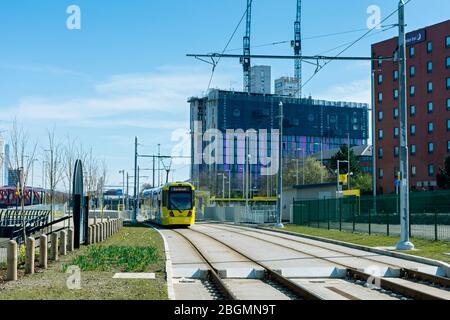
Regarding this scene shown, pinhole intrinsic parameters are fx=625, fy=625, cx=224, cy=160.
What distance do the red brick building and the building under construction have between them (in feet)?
101

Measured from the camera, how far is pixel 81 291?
38.5ft

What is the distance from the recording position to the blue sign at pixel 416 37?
85438 mm

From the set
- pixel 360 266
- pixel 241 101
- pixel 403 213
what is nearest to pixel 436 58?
pixel 241 101

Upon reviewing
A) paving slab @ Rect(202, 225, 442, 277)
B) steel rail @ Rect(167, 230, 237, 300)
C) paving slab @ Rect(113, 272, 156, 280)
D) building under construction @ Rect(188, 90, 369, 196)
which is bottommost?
paving slab @ Rect(202, 225, 442, 277)

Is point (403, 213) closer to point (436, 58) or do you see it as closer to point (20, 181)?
point (20, 181)

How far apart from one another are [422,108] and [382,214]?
2276 inches

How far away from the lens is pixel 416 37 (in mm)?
86500

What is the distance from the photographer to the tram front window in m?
44.8

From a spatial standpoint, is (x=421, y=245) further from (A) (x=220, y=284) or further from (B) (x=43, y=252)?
(B) (x=43, y=252)

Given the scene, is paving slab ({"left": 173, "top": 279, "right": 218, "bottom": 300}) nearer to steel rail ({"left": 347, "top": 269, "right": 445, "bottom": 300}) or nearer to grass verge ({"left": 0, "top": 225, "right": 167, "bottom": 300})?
grass verge ({"left": 0, "top": 225, "right": 167, "bottom": 300})

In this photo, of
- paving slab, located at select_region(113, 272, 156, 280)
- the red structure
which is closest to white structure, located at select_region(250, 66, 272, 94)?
the red structure

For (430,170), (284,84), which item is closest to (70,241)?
(430,170)

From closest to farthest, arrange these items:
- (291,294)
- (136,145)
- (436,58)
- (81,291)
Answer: (81,291), (291,294), (136,145), (436,58)
